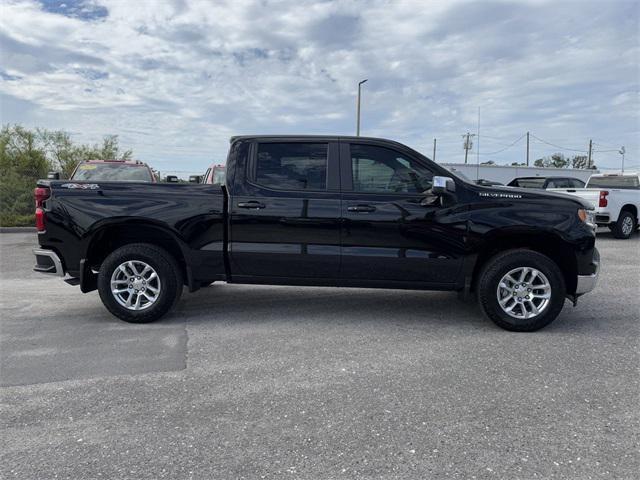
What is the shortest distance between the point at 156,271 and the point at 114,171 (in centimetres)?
767

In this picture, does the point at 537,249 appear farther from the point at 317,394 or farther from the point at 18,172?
the point at 18,172

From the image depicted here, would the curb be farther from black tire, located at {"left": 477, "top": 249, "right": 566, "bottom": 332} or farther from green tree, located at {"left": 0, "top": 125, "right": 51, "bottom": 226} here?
black tire, located at {"left": 477, "top": 249, "right": 566, "bottom": 332}

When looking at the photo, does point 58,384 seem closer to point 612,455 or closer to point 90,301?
point 90,301

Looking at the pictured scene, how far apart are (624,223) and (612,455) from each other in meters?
12.3

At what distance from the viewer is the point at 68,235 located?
503cm

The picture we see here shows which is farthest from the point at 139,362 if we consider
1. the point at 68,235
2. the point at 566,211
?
the point at 566,211

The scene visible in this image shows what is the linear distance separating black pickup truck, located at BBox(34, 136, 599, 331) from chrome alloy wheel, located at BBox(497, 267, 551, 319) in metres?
0.01

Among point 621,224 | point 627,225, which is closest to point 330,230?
point 621,224

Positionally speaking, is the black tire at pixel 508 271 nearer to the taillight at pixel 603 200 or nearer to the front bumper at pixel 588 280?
the front bumper at pixel 588 280

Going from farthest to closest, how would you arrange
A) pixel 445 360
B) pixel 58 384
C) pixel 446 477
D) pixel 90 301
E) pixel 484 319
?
pixel 90 301, pixel 484 319, pixel 445 360, pixel 58 384, pixel 446 477

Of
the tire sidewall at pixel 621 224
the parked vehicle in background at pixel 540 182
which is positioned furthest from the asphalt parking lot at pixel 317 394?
the parked vehicle in background at pixel 540 182

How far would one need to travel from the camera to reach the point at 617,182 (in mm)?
14164

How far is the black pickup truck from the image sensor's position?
4.80 metres

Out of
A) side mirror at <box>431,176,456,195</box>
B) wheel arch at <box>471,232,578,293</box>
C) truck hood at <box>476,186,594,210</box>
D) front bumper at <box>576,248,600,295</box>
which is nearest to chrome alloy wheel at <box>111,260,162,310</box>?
side mirror at <box>431,176,456,195</box>
